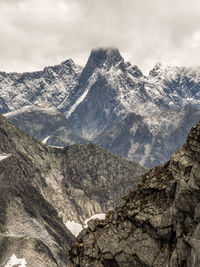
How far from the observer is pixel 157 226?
4744cm

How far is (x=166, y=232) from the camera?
4669 cm

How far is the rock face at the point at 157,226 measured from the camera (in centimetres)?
4391

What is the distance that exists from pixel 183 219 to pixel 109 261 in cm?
1264

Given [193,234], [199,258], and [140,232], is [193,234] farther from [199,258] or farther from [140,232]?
[140,232]

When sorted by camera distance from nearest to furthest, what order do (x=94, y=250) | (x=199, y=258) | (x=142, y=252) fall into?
(x=199, y=258) → (x=142, y=252) → (x=94, y=250)

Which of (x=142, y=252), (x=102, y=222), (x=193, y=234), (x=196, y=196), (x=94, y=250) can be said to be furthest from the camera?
(x=102, y=222)

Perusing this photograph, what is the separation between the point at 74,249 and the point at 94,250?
3.69m

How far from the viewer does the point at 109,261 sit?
50.1 meters

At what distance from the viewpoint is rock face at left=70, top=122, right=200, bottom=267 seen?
4391 centimetres

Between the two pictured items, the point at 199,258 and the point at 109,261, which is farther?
the point at 109,261

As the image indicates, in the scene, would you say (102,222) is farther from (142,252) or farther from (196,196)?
(196,196)

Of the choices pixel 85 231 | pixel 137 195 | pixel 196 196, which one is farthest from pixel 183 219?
pixel 85 231

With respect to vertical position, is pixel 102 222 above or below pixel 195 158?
below

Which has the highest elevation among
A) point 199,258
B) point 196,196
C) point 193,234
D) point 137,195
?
point 137,195
